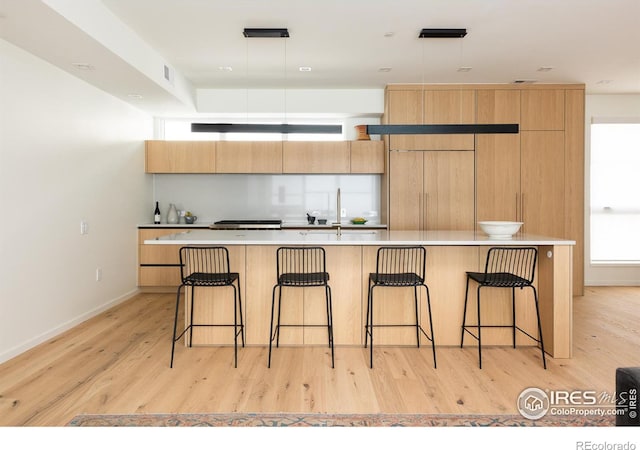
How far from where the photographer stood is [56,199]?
151 inches

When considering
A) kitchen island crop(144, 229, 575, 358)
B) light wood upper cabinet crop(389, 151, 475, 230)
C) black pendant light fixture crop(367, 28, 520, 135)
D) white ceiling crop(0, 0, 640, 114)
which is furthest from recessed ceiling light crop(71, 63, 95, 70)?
light wood upper cabinet crop(389, 151, 475, 230)

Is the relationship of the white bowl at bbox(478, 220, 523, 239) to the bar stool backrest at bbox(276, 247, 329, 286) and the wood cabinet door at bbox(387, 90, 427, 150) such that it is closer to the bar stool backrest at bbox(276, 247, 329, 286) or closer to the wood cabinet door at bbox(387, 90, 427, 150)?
the bar stool backrest at bbox(276, 247, 329, 286)

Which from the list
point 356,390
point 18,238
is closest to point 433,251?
point 356,390

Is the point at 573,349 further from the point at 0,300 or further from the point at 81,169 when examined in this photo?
the point at 81,169

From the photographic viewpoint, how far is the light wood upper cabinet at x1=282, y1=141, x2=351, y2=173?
224 inches

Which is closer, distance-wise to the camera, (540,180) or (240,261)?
(240,261)

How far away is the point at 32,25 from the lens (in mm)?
2916

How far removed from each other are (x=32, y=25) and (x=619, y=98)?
23.8ft

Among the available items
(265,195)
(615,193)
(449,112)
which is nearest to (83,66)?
(265,195)

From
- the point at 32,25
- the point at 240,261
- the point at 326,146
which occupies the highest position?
the point at 32,25

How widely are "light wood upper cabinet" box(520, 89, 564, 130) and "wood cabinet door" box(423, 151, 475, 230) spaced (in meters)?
0.92

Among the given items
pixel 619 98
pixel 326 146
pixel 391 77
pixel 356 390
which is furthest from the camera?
pixel 619 98

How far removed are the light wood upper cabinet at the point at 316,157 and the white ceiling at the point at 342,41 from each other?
82cm
